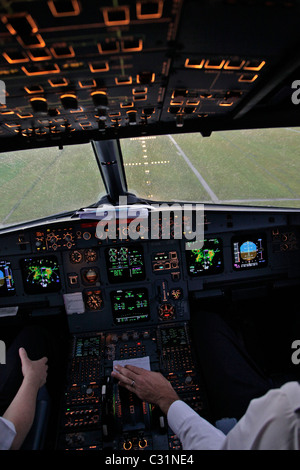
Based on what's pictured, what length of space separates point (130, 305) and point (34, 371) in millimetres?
1253

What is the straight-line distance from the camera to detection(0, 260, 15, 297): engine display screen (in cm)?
315

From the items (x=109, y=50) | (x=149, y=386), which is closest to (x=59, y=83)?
(x=109, y=50)

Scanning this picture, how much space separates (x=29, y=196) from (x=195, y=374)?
2458 millimetres

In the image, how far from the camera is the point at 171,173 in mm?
3789

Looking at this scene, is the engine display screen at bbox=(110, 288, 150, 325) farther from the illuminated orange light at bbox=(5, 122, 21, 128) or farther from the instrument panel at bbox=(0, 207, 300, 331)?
the illuminated orange light at bbox=(5, 122, 21, 128)

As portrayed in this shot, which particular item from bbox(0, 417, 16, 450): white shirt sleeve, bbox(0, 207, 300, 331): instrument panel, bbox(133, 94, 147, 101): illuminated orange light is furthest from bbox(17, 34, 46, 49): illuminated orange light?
bbox(0, 207, 300, 331): instrument panel

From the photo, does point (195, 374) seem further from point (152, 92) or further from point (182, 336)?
point (152, 92)

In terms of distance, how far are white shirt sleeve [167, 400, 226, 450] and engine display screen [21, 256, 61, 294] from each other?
2023mm

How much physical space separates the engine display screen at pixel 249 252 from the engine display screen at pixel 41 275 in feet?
5.98

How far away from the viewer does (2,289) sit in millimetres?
3178

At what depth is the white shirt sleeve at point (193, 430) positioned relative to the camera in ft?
3.76

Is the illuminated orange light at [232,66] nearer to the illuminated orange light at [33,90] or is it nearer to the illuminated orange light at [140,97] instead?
the illuminated orange light at [140,97]

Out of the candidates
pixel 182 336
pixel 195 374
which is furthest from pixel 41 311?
pixel 195 374

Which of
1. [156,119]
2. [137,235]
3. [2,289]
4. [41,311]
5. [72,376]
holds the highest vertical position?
[156,119]
